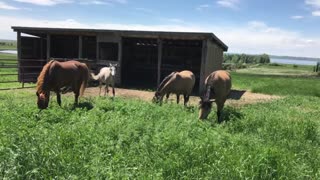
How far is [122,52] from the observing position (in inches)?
888

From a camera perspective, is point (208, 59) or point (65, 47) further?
point (65, 47)

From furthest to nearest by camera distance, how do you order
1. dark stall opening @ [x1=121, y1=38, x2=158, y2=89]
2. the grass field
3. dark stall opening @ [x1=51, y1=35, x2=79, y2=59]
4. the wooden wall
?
the grass field < dark stall opening @ [x1=51, y1=35, x2=79, y2=59] < dark stall opening @ [x1=121, y1=38, x2=158, y2=89] < the wooden wall

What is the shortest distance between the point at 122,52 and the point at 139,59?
1.80 m

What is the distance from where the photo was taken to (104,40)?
20250mm

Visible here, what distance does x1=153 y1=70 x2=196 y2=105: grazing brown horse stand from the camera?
40.7 feet

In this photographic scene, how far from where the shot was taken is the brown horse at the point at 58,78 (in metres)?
9.79

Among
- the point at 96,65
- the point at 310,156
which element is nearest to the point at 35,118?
the point at 310,156

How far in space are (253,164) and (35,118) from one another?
486cm

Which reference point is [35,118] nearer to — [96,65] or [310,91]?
[96,65]

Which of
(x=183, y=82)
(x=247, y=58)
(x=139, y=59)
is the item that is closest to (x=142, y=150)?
(x=183, y=82)

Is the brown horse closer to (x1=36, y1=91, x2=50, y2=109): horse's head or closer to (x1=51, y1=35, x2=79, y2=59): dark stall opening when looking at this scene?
(x1=36, y1=91, x2=50, y2=109): horse's head

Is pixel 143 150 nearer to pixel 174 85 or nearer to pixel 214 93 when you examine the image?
pixel 214 93

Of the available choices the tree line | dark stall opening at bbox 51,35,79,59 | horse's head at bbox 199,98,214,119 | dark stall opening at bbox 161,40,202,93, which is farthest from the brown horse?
the tree line

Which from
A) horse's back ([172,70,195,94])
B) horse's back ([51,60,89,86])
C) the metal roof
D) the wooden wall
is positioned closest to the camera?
horse's back ([51,60,89,86])
